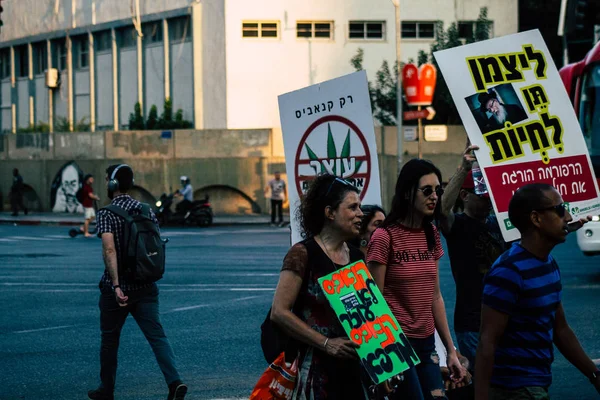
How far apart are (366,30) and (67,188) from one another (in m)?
13.0

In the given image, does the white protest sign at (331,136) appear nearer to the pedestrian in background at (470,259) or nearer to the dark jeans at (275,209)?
the pedestrian in background at (470,259)

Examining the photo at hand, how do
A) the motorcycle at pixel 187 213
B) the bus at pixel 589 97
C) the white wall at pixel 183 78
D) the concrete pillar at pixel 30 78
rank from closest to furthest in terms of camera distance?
1. the bus at pixel 589 97
2. the motorcycle at pixel 187 213
3. the white wall at pixel 183 78
4. the concrete pillar at pixel 30 78

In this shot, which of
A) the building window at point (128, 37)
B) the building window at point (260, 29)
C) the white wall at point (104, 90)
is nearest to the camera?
the building window at point (260, 29)

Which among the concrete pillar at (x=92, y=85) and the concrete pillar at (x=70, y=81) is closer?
the concrete pillar at (x=92, y=85)

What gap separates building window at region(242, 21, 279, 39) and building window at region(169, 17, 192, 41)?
2.43 m

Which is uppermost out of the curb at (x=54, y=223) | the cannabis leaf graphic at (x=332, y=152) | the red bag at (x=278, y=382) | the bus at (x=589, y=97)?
the bus at (x=589, y=97)

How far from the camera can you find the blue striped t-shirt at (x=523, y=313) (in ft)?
14.4

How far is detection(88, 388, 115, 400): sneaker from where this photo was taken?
7.74 m

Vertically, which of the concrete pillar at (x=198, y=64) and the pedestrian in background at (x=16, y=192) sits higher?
the concrete pillar at (x=198, y=64)

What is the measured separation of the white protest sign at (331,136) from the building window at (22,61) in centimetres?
4580

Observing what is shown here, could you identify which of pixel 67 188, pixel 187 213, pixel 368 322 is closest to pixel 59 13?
pixel 67 188

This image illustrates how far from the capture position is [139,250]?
7.65m

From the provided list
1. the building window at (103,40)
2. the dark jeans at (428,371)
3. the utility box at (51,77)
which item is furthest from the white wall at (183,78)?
the dark jeans at (428,371)

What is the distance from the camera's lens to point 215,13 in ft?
130
